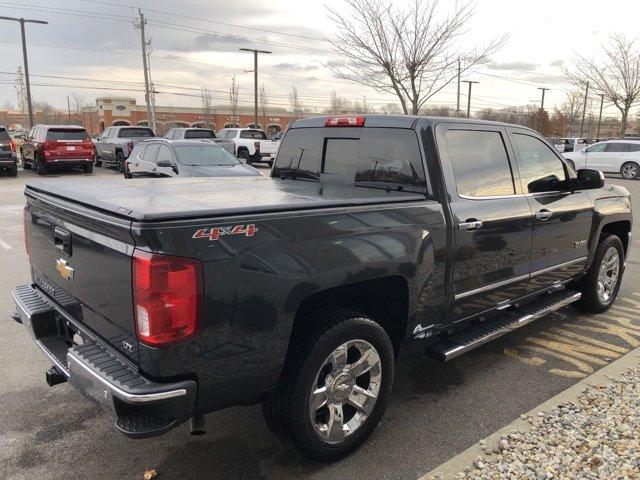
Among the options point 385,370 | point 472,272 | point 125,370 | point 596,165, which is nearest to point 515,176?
Answer: point 472,272

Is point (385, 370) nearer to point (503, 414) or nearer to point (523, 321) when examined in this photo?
point (503, 414)

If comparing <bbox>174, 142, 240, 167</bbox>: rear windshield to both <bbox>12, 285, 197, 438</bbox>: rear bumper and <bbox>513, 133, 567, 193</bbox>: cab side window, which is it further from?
<bbox>12, 285, 197, 438</bbox>: rear bumper

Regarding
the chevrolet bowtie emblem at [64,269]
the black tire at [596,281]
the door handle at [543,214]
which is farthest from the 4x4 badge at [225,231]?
the black tire at [596,281]

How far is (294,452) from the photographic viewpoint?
3.02 m

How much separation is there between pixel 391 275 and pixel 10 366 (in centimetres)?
308

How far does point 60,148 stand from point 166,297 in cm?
Result: 1998

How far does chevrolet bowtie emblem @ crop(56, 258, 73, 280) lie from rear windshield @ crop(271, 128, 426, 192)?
6.55 feet

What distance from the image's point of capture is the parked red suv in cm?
1945

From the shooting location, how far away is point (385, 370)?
3.08 m

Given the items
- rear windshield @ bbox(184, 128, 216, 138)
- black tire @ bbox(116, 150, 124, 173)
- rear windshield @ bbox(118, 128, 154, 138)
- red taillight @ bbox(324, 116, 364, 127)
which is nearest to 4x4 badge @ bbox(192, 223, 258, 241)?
red taillight @ bbox(324, 116, 364, 127)

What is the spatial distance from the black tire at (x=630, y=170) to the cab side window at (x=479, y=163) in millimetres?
21728

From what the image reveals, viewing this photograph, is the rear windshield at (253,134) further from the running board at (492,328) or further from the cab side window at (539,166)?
the running board at (492,328)

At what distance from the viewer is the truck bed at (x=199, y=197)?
2326 millimetres

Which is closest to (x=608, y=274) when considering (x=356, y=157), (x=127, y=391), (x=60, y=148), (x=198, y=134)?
(x=356, y=157)
